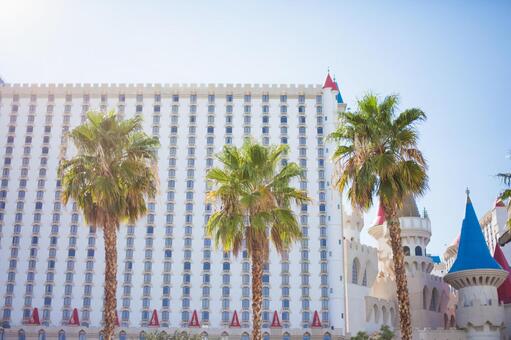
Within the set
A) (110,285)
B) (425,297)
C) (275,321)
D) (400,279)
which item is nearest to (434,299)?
(425,297)

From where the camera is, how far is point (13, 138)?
8631cm

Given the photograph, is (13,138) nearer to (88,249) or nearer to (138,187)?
(88,249)

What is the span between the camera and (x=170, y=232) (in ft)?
266

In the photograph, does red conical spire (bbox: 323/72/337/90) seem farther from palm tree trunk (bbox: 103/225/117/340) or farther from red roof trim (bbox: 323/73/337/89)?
palm tree trunk (bbox: 103/225/117/340)

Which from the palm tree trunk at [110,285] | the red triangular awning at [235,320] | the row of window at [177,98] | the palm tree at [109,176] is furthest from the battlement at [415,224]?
the palm tree trunk at [110,285]

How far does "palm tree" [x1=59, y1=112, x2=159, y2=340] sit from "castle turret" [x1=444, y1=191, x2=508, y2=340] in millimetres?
51688

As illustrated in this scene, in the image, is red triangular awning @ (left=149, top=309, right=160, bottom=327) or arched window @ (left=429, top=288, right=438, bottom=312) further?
arched window @ (left=429, top=288, right=438, bottom=312)

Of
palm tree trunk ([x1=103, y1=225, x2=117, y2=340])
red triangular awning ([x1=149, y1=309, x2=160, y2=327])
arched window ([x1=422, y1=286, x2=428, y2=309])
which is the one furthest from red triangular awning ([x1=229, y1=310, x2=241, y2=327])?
palm tree trunk ([x1=103, y1=225, x2=117, y2=340])

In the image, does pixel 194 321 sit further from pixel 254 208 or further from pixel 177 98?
pixel 254 208

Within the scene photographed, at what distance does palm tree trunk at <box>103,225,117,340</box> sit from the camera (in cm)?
2922

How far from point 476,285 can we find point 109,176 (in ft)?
179

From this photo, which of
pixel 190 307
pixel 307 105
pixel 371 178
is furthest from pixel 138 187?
pixel 307 105

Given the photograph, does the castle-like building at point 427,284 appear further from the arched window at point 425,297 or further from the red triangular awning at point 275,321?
the red triangular awning at point 275,321

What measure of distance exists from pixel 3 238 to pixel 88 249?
11.0 metres
